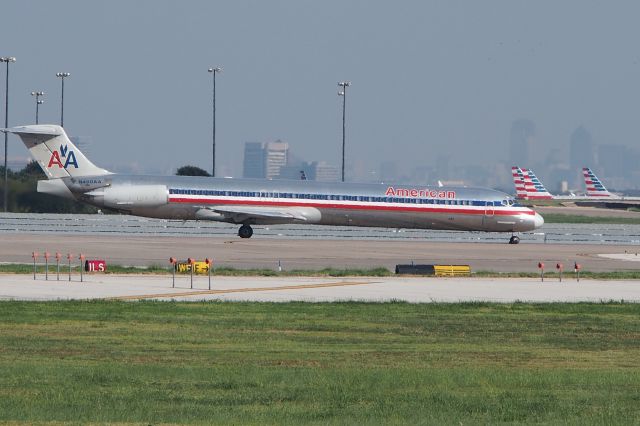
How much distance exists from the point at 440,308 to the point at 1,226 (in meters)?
45.5

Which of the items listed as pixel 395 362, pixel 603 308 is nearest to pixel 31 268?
pixel 603 308

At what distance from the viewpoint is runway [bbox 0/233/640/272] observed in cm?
4972

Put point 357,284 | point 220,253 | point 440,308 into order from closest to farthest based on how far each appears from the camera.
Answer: point 440,308 < point 357,284 < point 220,253

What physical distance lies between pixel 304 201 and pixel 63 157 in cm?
1309

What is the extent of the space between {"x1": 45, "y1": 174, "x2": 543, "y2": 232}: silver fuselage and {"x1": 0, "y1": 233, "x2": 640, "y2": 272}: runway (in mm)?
1997

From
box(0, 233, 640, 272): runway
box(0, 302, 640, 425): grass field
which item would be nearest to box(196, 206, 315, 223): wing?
Answer: box(0, 233, 640, 272): runway

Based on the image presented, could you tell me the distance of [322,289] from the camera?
37281 millimetres

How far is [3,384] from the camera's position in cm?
1831

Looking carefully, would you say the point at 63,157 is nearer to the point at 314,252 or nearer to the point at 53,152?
the point at 53,152

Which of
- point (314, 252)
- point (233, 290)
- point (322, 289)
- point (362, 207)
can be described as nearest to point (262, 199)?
point (362, 207)

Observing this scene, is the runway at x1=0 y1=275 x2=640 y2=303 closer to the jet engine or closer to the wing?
the wing

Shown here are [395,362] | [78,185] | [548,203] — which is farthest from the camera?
[548,203]

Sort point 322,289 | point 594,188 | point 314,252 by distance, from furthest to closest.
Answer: point 594,188, point 314,252, point 322,289

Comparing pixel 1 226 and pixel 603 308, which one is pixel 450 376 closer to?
pixel 603 308
